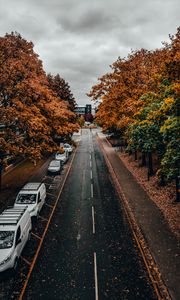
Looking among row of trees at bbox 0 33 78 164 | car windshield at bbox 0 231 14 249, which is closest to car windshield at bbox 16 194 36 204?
row of trees at bbox 0 33 78 164

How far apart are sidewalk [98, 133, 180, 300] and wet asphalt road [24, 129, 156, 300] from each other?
0.91m

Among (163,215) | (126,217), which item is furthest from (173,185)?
(126,217)

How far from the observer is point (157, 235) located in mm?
14672

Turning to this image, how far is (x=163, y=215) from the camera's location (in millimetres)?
17422

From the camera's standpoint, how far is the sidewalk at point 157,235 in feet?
36.4

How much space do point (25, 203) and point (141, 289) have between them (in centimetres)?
951

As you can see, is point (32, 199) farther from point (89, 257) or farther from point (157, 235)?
point (157, 235)

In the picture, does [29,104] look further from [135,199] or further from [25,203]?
[135,199]

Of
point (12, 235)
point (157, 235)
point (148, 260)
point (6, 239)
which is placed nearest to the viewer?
point (6, 239)

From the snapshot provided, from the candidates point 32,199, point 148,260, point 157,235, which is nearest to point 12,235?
point 32,199

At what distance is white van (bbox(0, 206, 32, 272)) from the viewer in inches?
430

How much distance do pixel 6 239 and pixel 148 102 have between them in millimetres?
14243

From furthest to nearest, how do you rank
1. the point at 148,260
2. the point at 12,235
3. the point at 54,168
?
1. the point at 54,168
2. the point at 148,260
3. the point at 12,235

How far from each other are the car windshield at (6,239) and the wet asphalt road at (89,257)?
168cm
